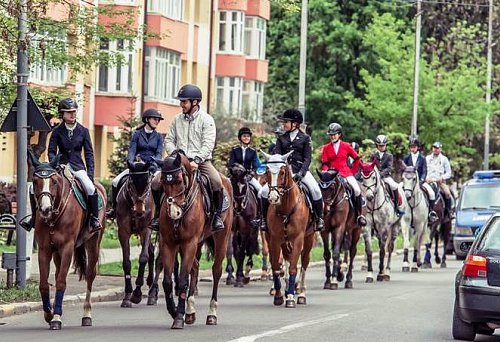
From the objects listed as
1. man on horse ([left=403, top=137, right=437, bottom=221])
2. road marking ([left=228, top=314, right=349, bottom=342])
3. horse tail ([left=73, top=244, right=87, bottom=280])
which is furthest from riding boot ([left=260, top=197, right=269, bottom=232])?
man on horse ([left=403, top=137, right=437, bottom=221])

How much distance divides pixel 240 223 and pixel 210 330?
938cm

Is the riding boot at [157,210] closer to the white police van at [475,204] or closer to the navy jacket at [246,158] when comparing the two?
the navy jacket at [246,158]

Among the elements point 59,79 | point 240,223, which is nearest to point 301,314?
point 240,223

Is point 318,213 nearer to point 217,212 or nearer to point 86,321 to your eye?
point 217,212

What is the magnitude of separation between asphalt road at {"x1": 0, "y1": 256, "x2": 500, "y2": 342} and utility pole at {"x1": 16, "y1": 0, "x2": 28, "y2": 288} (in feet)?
4.17

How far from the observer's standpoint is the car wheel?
1703 centimetres

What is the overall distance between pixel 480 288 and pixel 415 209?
59.6 ft

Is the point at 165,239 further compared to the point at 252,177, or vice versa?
the point at 252,177

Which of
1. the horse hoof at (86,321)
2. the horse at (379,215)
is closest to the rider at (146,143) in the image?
the horse hoof at (86,321)

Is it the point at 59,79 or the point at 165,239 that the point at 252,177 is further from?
the point at 59,79

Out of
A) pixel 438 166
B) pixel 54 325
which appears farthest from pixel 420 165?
pixel 54 325

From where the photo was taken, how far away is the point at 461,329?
17094 mm

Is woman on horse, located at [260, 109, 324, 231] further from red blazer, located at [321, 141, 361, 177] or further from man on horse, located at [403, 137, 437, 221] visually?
Answer: man on horse, located at [403, 137, 437, 221]

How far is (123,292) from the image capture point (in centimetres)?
2370
